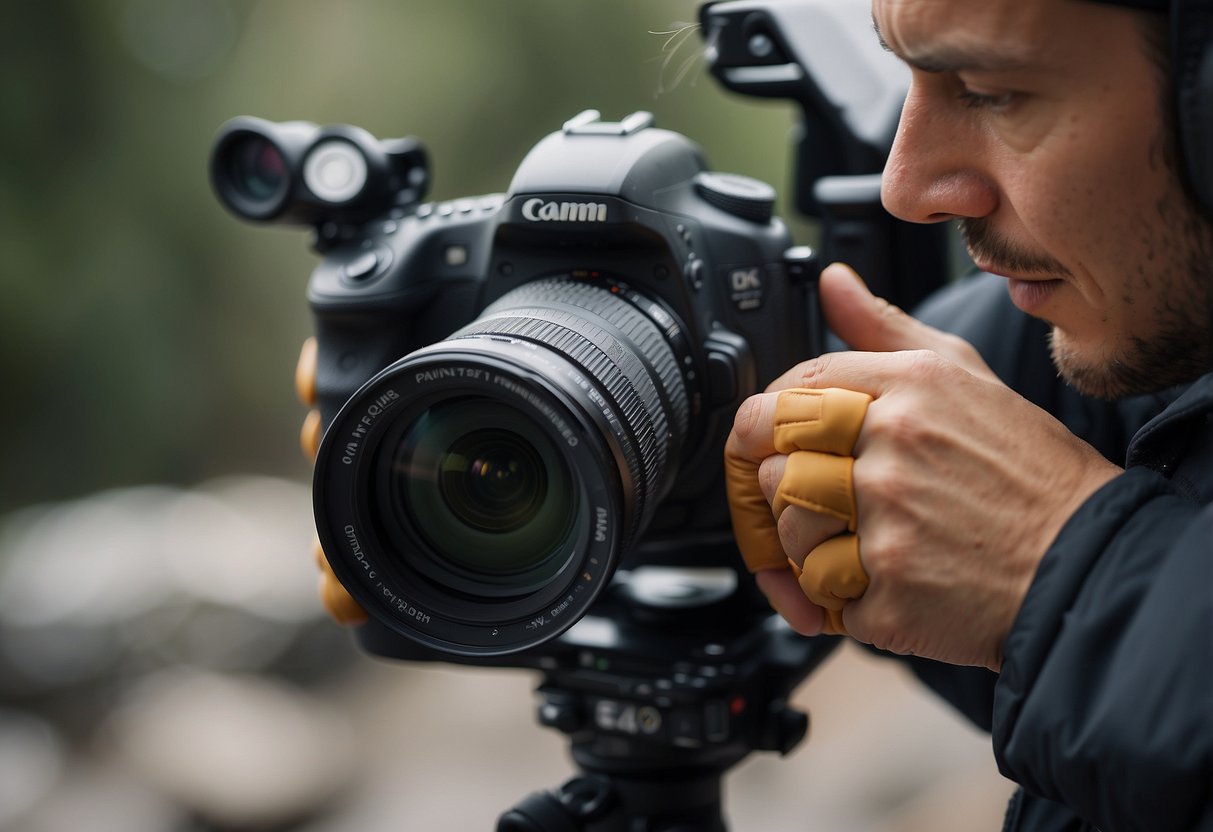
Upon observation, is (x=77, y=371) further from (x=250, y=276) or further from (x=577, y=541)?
(x=577, y=541)

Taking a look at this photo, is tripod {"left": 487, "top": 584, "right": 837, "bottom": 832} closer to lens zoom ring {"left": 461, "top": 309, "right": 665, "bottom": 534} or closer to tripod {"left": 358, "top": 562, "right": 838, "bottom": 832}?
tripod {"left": 358, "top": 562, "right": 838, "bottom": 832}

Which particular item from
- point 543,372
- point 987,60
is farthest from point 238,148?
point 987,60

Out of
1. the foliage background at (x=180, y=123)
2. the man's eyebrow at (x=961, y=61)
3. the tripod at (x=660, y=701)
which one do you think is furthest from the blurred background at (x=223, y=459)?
the man's eyebrow at (x=961, y=61)

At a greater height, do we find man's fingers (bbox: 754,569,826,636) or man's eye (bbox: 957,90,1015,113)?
man's eye (bbox: 957,90,1015,113)

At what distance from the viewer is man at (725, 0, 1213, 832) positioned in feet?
1.64

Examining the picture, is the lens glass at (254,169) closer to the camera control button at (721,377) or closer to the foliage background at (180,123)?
the camera control button at (721,377)

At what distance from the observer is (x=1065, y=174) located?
58 cm

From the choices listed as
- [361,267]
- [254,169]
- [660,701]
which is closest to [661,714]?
[660,701]

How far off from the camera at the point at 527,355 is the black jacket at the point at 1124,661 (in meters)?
0.20

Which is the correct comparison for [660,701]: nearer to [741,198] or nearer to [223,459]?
[741,198]

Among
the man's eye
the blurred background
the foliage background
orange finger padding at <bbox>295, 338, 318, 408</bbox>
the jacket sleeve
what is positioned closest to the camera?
the jacket sleeve

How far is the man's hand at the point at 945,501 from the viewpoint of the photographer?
0.56 m

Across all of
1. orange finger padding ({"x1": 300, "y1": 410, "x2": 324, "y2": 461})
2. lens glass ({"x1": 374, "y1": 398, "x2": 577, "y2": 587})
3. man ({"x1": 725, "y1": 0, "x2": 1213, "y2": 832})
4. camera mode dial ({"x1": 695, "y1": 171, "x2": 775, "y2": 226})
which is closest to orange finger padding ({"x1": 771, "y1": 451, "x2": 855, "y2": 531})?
man ({"x1": 725, "y1": 0, "x2": 1213, "y2": 832})

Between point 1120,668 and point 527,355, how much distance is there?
0.98ft
